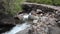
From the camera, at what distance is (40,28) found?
36.3 feet

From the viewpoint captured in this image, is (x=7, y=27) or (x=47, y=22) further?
(x=7, y=27)

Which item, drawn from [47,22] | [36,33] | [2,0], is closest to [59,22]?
[47,22]

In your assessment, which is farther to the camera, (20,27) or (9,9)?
(9,9)

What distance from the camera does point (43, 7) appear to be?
18.2 meters

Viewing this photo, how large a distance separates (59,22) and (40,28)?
198 centimetres

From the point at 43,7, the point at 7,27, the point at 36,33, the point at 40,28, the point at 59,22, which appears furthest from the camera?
the point at 43,7

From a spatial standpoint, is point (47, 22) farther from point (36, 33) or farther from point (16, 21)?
point (16, 21)

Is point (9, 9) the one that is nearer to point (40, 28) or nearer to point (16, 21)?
point (16, 21)

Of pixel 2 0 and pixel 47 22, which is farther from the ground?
pixel 2 0

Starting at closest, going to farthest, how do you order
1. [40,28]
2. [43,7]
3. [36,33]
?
[36,33]
[40,28]
[43,7]

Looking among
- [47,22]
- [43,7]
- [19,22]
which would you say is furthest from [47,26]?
[43,7]

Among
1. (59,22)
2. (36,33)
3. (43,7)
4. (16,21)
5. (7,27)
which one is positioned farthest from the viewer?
(43,7)

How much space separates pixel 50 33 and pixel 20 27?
13.8 ft

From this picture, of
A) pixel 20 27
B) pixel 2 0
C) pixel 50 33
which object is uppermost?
pixel 2 0
